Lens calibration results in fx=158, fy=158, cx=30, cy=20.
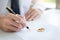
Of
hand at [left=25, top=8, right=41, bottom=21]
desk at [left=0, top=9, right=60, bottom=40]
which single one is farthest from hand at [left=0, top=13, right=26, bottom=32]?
hand at [left=25, top=8, right=41, bottom=21]

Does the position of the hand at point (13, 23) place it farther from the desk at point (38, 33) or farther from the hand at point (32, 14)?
the hand at point (32, 14)

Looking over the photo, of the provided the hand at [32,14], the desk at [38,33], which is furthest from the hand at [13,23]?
the hand at [32,14]

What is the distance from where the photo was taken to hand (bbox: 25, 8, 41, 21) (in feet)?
3.43

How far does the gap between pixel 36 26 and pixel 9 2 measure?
23 cm

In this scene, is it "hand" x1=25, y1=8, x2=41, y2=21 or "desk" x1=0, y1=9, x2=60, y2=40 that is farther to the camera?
"hand" x1=25, y1=8, x2=41, y2=21

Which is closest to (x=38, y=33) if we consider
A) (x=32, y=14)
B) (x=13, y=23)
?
(x=13, y=23)

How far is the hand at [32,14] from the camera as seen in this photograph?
1.04 metres

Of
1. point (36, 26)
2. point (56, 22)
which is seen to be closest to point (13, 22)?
point (36, 26)

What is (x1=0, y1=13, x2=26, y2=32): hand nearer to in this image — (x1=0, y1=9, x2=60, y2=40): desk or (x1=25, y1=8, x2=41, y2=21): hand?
(x1=0, y1=9, x2=60, y2=40): desk

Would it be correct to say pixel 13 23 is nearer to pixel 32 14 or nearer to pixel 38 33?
pixel 38 33

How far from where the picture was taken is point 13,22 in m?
0.79

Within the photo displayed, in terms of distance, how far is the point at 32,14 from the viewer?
3.53ft

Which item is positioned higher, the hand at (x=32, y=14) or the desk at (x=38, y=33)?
the hand at (x=32, y=14)

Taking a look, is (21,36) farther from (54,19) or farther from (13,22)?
(54,19)
